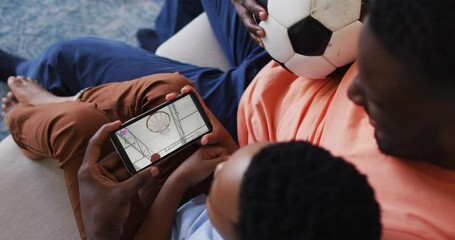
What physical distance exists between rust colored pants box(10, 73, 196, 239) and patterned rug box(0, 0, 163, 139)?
1.85ft

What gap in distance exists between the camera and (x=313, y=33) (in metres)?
0.77

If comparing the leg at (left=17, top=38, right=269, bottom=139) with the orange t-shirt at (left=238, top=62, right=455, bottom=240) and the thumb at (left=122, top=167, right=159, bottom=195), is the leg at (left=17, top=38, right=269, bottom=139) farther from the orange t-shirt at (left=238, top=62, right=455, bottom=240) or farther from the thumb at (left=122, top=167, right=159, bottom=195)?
the thumb at (left=122, top=167, right=159, bottom=195)

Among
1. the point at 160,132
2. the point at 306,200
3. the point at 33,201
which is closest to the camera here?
the point at 306,200

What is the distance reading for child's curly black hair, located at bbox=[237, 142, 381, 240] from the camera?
0.48m

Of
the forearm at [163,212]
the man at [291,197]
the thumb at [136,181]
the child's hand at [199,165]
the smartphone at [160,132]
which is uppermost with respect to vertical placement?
the man at [291,197]

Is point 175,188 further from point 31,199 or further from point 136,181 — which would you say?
point 31,199

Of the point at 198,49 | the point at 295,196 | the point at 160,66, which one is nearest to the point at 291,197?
the point at 295,196

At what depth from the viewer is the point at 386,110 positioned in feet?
1.81

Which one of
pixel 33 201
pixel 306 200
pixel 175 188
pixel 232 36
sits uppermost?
pixel 306 200

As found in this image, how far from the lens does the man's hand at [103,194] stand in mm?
802

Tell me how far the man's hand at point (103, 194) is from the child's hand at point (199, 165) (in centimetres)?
5

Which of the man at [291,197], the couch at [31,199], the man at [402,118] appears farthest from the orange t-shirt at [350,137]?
the couch at [31,199]

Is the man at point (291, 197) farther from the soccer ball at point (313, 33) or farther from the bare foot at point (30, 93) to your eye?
the bare foot at point (30, 93)

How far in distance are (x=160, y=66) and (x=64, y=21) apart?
65 centimetres
